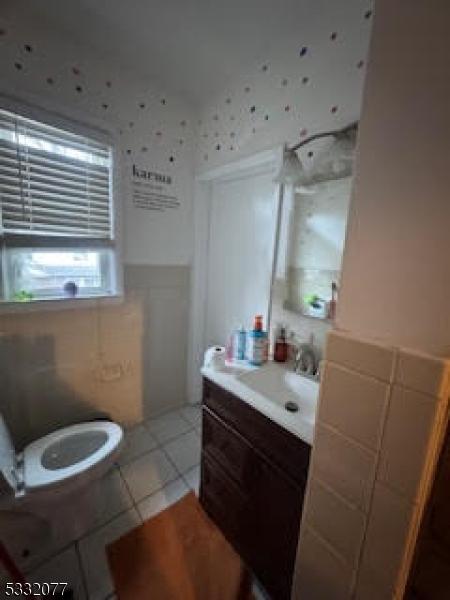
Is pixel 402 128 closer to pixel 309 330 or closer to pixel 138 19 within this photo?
pixel 309 330

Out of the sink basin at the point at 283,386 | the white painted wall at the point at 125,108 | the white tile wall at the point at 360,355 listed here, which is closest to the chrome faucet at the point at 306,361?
the sink basin at the point at 283,386

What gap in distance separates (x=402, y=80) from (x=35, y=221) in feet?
5.42

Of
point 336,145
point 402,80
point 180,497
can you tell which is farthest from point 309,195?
point 180,497

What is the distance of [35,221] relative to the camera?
1435 millimetres

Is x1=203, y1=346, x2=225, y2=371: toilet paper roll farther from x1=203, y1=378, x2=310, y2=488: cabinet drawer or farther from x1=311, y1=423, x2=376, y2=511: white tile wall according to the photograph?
x1=311, y1=423, x2=376, y2=511: white tile wall

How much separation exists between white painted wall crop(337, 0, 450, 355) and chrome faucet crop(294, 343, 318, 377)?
2.48ft

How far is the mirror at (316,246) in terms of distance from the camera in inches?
48.4

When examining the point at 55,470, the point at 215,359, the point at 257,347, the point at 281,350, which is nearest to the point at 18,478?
the point at 55,470

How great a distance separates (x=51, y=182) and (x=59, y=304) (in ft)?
2.22

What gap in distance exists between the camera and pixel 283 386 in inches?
50.5

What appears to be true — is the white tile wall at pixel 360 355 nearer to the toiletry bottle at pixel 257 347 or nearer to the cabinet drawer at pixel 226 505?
the toiletry bottle at pixel 257 347

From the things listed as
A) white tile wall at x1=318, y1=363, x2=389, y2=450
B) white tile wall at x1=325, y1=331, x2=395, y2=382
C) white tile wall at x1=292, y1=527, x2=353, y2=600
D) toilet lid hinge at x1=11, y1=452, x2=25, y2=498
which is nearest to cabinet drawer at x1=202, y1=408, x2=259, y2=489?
white tile wall at x1=292, y1=527, x2=353, y2=600

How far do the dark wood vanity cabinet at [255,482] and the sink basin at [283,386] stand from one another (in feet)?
0.52

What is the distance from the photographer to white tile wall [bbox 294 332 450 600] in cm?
50
